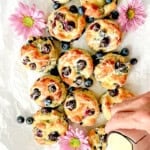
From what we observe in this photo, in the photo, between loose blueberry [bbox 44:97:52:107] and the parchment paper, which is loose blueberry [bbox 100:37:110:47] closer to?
the parchment paper

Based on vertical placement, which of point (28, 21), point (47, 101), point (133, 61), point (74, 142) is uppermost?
point (28, 21)

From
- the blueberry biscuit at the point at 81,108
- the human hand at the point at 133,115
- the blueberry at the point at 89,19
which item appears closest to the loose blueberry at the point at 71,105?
the blueberry biscuit at the point at 81,108

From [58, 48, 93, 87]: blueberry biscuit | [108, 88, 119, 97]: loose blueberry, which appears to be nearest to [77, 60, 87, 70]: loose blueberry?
[58, 48, 93, 87]: blueberry biscuit

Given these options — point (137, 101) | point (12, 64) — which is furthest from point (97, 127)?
point (137, 101)

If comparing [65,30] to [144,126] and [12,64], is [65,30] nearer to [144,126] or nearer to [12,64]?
[12,64]

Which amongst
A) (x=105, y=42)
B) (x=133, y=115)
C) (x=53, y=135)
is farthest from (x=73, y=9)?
(x=133, y=115)

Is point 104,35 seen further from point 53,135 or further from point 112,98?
point 53,135
